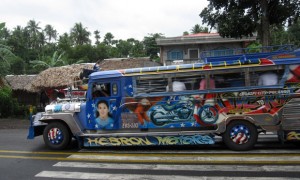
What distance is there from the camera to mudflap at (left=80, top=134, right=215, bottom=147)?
8.73 metres

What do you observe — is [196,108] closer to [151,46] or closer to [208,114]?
[208,114]

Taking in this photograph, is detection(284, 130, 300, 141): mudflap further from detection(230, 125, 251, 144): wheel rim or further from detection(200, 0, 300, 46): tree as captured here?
detection(200, 0, 300, 46): tree

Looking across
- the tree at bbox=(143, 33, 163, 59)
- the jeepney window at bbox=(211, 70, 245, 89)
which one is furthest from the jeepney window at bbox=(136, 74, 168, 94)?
the tree at bbox=(143, 33, 163, 59)

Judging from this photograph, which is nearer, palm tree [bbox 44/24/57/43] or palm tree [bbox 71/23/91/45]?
palm tree [bbox 71/23/91/45]

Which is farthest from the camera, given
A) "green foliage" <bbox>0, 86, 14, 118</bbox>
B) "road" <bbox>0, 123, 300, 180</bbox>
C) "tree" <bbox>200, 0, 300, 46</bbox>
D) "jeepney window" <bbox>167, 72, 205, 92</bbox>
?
"green foliage" <bbox>0, 86, 14, 118</bbox>

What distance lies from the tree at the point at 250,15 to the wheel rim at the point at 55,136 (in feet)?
27.3

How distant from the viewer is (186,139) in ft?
28.8

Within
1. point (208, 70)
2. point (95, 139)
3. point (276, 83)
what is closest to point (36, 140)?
point (95, 139)

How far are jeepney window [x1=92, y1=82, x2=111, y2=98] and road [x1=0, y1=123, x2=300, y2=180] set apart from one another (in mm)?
1570

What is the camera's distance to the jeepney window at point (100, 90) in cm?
941

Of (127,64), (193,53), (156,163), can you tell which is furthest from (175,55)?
(156,163)

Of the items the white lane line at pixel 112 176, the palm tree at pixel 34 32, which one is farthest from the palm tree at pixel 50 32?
the white lane line at pixel 112 176

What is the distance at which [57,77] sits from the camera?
23.7 m

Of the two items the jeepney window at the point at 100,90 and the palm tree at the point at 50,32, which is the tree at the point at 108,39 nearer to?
the palm tree at the point at 50,32
